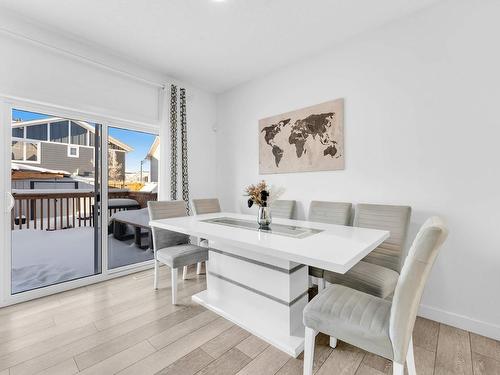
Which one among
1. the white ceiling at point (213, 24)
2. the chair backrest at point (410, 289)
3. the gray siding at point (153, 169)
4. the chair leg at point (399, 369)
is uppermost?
the white ceiling at point (213, 24)

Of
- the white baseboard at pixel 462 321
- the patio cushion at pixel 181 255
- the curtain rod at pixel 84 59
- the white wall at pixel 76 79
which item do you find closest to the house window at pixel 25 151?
the white wall at pixel 76 79

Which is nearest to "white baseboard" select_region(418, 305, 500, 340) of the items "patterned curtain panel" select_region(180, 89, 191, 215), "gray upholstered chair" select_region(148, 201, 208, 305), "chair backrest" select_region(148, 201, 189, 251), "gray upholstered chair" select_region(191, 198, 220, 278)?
"gray upholstered chair" select_region(148, 201, 208, 305)

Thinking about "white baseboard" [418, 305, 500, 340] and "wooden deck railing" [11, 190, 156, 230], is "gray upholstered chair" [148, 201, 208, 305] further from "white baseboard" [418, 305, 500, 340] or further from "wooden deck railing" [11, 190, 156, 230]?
"white baseboard" [418, 305, 500, 340]

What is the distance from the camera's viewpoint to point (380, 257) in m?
2.15

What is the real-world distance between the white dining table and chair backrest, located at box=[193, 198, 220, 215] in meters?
0.91

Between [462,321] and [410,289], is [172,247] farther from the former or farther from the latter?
[462,321]

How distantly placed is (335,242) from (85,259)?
3.02 m

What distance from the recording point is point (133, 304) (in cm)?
241

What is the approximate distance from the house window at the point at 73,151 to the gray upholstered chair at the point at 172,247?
1.09m

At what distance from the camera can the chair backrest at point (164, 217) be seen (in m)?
2.71

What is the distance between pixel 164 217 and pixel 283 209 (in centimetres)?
146

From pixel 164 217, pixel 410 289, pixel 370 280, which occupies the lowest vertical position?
pixel 370 280

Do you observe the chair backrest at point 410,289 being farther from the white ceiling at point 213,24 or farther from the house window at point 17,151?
the house window at point 17,151

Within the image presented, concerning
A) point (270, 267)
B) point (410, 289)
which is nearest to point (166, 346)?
point (270, 267)
